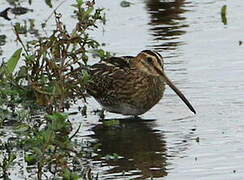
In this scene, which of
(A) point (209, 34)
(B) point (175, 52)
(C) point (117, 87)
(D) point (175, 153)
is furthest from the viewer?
(A) point (209, 34)

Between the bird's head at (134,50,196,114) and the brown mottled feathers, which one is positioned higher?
the bird's head at (134,50,196,114)

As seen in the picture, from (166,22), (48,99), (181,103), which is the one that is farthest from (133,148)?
(166,22)

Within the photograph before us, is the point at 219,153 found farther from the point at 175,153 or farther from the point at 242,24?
the point at 242,24

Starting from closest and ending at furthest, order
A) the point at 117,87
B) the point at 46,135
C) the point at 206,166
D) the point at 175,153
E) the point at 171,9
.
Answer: the point at 46,135, the point at 206,166, the point at 175,153, the point at 117,87, the point at 171,9

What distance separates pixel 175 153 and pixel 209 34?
436cm

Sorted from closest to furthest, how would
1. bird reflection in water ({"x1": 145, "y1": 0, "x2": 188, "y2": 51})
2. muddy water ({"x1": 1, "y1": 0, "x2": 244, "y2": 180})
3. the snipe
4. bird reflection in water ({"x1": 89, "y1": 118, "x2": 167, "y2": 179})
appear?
bird reflection in water ({"x1": 89, "y1": 118, "x2": 167, "y2": 179}) < muddy water ({"x1": 1, "y1": 0, "x2": 244, "y2": 180}) < the snipe < bird reflection in water ({"x1": 145, "y1": 0, "x2": 188, "y2": 51})

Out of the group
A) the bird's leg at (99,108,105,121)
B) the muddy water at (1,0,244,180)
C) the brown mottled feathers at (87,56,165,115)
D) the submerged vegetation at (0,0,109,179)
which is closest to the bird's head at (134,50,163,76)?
the brown mottled feathers at (87,56,165,115)

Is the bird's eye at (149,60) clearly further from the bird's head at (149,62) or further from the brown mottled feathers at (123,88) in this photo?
the brown mottled feathers at (123,88)

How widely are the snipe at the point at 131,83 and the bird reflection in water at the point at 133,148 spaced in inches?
6.3

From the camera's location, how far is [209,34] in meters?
12.7

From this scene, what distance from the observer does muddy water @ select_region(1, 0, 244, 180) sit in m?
8.16

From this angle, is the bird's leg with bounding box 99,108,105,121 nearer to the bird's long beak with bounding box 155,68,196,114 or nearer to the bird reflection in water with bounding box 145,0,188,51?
the bird's long beak with bounding box 155,68,196,114

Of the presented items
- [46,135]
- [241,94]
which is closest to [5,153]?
[46,135]

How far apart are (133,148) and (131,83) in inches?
54.8
